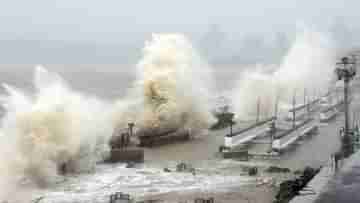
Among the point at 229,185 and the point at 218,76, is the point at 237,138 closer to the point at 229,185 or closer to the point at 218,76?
the point at 229,185

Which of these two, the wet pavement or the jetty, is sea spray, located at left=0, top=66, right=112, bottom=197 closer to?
the jetty

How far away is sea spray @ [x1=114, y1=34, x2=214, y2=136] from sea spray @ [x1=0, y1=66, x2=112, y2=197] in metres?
5.85

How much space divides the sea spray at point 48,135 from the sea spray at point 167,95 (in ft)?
19.2

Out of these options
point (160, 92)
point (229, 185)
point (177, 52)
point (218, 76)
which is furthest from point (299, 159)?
point (218, 76)

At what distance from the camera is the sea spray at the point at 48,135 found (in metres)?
19.3

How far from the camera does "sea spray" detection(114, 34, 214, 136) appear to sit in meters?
31.6

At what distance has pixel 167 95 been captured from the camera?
1299 inches

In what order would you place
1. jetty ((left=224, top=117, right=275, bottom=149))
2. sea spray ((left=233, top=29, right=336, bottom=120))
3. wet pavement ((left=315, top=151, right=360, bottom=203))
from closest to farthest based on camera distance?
wet pavement ((left=315, top=151, right=360, bottom=203))
jetty ((left=224, top=117, right=275, bottom=149))
sea spray ((left=233, top=29, right=336, bottom=120))

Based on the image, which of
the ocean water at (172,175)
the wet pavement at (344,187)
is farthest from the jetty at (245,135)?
the wet pavement at (344,187)

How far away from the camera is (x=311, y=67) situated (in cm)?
6731

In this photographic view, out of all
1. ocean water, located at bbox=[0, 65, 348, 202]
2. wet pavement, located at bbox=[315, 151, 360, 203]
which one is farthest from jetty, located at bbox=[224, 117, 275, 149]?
Answer: wet pavement, located at bbox=[315, 151, 360, 203]

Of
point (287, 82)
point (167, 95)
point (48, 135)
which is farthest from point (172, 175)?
point (287, 82)

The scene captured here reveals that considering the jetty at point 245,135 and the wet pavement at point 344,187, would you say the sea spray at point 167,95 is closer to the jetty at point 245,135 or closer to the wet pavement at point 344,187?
the jetty at point 245,135

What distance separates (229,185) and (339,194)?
515cm
